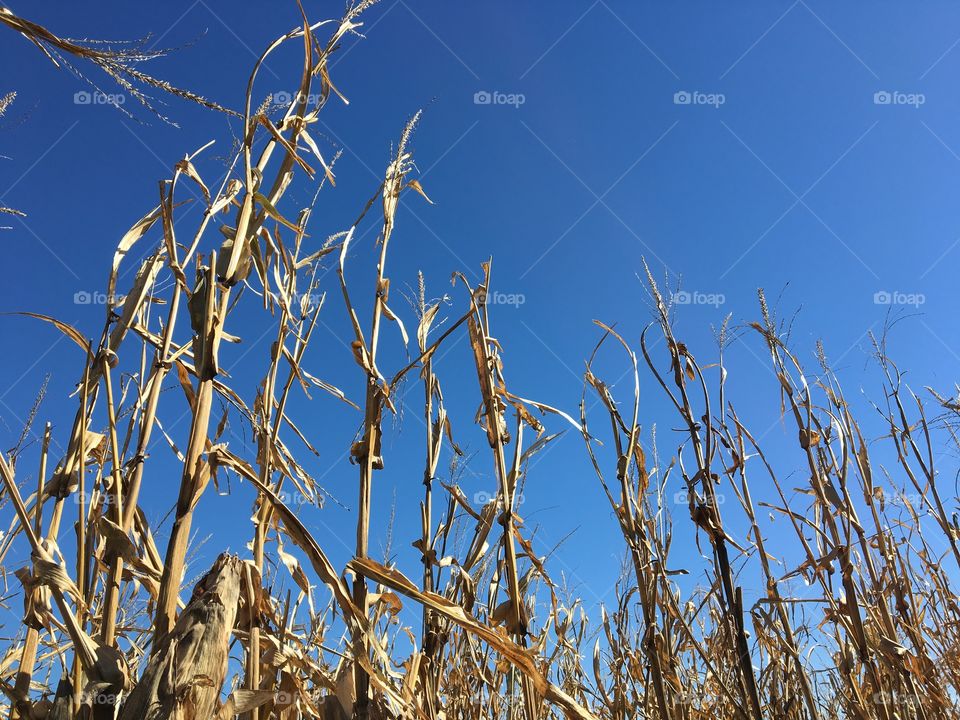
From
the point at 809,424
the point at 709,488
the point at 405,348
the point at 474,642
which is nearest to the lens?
the point at 709,488

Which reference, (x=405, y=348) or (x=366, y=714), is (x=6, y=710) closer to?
(x=366, y=714)

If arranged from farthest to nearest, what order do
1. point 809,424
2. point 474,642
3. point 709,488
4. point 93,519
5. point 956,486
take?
point 956,486
point 474,642
point 809,424
point 709,488
point 93,519

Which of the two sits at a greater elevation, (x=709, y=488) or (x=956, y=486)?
(x=956, y=486)

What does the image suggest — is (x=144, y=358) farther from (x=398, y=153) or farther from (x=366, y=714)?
(x=366, y=714)

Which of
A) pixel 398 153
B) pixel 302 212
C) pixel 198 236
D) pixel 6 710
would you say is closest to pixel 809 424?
pixel 398 153

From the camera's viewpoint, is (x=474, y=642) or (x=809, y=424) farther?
(x=474, y=642)

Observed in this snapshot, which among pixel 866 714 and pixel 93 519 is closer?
pixel 93 519

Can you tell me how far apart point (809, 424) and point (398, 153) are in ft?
4.23

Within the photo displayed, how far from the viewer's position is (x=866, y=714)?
142cm

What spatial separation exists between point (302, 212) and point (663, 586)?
47.2 inches

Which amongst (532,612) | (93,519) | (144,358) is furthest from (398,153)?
(532,612)

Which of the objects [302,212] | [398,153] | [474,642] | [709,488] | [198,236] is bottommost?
[474,642]

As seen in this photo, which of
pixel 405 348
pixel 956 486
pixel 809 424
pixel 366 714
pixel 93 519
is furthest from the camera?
pixel 956 486

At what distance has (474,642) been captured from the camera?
1930mm
